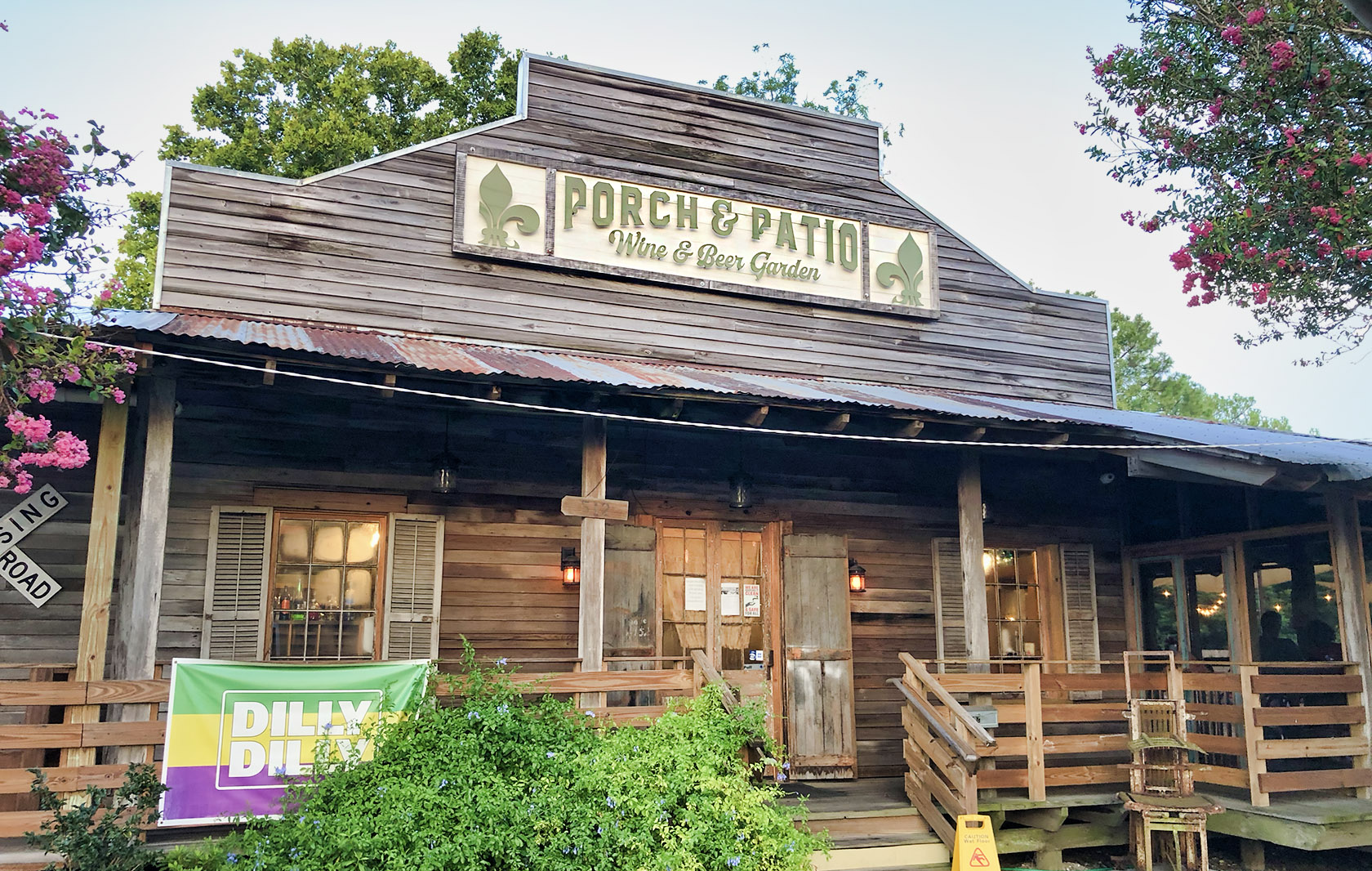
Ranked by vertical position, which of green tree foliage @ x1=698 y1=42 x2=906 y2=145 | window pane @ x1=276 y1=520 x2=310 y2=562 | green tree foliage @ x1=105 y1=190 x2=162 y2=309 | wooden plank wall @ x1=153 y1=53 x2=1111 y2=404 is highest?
green tree foliage @ x1=698 y1=42 x2=906 y2=145

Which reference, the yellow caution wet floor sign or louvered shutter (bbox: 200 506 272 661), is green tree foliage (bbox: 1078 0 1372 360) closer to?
the yellow caution wet floor sign

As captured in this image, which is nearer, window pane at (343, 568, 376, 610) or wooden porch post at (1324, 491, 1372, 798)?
window pane at (343, 568, 376, 610)

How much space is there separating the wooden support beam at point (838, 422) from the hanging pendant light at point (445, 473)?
3078 millimetres

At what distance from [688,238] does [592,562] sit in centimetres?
372

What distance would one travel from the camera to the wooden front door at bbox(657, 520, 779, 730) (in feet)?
31.0

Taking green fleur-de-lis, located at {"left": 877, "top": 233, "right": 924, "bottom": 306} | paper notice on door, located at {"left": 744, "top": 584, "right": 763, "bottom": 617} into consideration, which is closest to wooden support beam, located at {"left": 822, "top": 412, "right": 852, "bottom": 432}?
paper notice on door, located at {"left": 744, "top": 584, "right": 763, "bottom": 617}

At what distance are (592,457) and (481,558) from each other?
5.47 ft

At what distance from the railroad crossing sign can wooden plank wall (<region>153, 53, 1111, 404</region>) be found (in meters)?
1.75

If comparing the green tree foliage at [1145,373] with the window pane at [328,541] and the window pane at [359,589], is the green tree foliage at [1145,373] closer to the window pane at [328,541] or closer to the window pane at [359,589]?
the window pane at [359,589]

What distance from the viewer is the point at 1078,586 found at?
10969 mm

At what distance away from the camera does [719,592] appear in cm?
966

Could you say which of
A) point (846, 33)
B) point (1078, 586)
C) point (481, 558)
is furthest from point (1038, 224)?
point (481, 558)

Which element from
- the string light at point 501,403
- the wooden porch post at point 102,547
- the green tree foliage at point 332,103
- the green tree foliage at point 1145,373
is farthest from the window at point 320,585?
the green tree foliage at point 1145,373

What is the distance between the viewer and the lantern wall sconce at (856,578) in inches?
395
